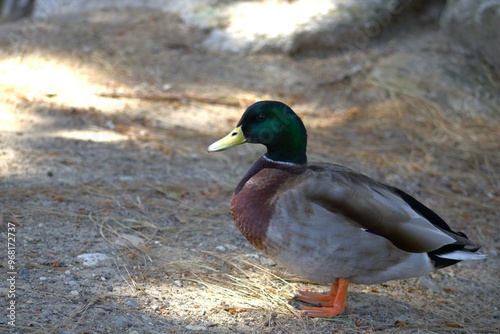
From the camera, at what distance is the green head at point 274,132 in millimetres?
3168

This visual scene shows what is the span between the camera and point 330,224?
293cm

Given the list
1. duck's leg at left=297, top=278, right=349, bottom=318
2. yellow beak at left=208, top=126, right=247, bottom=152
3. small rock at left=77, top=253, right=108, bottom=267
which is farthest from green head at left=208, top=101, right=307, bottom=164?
small rock at left=77, top=253, right=108, bottom=267

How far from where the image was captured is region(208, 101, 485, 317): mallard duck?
294 cm

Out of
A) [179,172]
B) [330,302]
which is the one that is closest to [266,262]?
[330,302]

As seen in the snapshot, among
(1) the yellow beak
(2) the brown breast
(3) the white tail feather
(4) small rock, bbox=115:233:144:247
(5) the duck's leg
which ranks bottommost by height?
(4) small rock, bbox=115:233:144:247

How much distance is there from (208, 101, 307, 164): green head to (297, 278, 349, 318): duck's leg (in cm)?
61

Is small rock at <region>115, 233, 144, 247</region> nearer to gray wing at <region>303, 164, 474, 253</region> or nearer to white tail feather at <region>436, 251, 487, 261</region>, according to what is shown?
gray wing at <region>303, 164, 474, 253</region>

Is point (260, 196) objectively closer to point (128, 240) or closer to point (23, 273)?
point (128, 240)

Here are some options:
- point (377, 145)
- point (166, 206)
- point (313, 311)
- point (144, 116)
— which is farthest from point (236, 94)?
point (313, 311)

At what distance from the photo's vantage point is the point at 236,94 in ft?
19.3

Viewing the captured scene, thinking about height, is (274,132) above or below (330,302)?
above

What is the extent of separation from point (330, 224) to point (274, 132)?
531mm

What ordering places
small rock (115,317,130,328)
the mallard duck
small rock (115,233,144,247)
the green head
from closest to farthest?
small rock (115,317,130,328)
the mallard duck
the green head
small rock (115,233,144,247)

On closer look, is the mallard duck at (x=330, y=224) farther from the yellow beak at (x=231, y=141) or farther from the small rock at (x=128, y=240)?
the small rock at (x=128, y=240)
